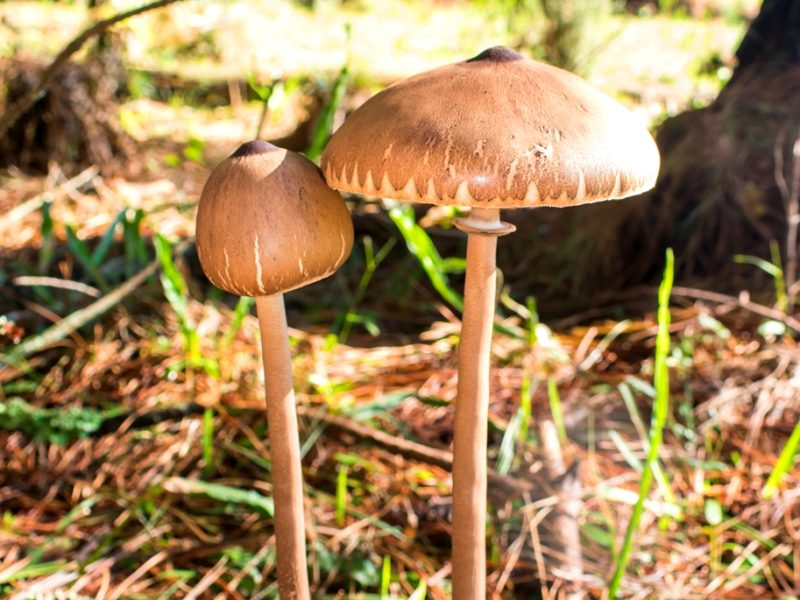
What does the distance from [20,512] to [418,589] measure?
1249 mm

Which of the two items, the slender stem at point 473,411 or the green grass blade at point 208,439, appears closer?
the slender stem at point 473,411

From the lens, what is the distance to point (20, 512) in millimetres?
2205

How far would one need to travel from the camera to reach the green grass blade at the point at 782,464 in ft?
6.43

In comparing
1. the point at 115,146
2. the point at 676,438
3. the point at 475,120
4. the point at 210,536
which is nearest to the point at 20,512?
the point at 210,536

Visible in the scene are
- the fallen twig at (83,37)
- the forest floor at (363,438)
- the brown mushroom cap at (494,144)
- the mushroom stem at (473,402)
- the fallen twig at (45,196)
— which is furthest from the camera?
the fallen twig at (45,196)

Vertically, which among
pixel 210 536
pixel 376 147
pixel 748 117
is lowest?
pixel 210 536

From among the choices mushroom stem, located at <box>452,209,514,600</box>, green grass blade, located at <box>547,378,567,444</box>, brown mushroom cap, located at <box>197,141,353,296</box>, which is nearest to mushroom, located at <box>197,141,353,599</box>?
brown mushroom cap, located at <box>197,141,353,296</box>

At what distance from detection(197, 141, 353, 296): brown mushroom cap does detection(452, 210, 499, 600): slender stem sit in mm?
288

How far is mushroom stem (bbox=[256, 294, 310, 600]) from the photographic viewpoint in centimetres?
148

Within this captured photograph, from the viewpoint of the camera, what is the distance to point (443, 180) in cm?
122

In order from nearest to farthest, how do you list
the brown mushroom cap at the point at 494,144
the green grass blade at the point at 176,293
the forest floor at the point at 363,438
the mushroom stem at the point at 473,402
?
the brown mushroom cap at the point at 494,144 < the mushroom stem at the point at 473,402 < the forest floor at the point at 363,438 < the green grass blade at the point at 176,293

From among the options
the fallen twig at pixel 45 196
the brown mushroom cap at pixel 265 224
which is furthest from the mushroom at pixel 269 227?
the fallen twig at pixel 45 196

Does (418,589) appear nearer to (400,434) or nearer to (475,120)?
(400,434)

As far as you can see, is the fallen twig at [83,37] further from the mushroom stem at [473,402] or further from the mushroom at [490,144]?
the mushroom stem at [473,402]
